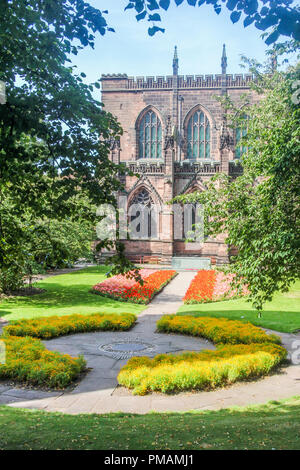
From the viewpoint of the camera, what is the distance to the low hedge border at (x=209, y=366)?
24.7 feet

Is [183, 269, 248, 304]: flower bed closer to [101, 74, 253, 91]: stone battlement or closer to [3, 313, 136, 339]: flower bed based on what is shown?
[3, 313, 136, 339]: flower bed

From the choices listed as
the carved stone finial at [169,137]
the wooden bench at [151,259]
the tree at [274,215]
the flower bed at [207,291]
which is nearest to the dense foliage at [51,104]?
the tree at [274,215]

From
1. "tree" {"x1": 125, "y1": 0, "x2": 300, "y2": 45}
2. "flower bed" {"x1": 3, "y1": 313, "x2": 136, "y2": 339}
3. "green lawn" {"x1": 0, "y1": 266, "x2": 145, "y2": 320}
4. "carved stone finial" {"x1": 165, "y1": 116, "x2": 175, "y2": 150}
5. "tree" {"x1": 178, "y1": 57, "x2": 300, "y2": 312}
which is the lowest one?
"green lawn" {"x1": 0, "y1": 266, "x2": 145, "y2": 320}

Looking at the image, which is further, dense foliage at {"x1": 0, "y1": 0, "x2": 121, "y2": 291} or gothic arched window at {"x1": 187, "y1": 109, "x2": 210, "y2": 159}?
gothic arched window at {"x1": 187, "y1": 109, "x2": 210, "y2": 159}

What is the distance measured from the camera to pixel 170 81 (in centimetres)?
3684

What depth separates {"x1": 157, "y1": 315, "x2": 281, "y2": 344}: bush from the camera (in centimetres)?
1029

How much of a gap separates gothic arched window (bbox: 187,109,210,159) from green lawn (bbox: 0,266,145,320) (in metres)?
19.7

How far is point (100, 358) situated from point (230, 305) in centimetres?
809

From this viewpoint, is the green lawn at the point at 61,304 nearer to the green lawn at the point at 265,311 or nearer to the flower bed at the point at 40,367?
the green lawn at the point at 265,311

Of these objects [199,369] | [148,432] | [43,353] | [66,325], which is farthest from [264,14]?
[66,325]

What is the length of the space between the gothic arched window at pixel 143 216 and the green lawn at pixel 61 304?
43.0 ft

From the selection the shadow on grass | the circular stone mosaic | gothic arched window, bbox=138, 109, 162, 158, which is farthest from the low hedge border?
gothic arched window, bbox=138, 109, 162, 158
